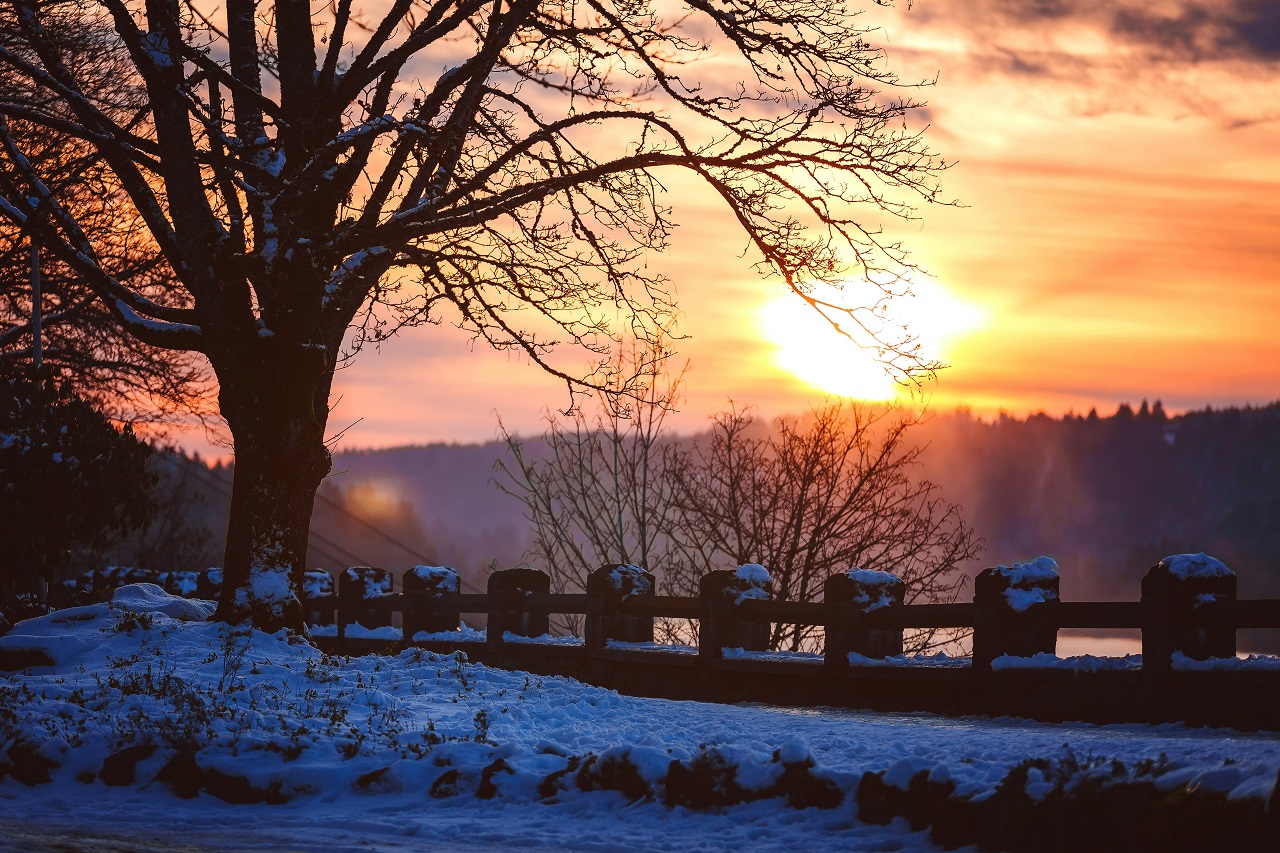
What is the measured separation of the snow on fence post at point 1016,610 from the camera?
433 inches

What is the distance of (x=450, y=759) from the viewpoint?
819 centimetres

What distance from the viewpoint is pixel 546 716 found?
404 inches

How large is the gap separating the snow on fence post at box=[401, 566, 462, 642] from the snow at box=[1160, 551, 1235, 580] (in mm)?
10574

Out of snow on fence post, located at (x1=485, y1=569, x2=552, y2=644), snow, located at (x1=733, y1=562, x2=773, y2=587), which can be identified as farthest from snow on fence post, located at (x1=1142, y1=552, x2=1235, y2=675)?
snow on fence post, located at (x1=485, y1=569, x2=552, y2=644)

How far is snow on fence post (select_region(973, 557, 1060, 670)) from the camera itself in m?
11.0

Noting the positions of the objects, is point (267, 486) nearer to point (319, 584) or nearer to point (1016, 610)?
point (1016, 610)

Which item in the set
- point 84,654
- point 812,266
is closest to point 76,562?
point 84,654

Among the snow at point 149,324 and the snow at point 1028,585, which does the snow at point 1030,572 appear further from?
the snow at point 149,324

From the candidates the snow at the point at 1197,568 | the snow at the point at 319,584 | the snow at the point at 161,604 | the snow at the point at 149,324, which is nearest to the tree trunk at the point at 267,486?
the snow at the point at 149,324

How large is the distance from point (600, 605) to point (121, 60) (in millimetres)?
11459

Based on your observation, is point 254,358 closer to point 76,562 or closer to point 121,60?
point 121,60

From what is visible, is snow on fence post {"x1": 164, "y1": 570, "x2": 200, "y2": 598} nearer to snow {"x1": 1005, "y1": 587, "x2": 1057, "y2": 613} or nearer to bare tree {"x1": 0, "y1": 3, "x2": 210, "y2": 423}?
bare tree {"x1": 0, "y1": 3, "x2": 210, "y2": 423}

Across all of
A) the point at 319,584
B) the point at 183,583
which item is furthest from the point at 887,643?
the point at 183,583

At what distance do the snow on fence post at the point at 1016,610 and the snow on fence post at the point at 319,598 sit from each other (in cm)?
1178
